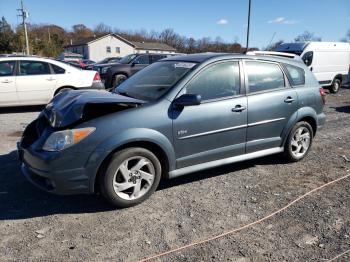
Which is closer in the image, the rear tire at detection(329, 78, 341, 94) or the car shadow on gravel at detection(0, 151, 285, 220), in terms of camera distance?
the car shadow on gravel at detection(0, 151, 285, 220)

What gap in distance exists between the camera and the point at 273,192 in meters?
4.51

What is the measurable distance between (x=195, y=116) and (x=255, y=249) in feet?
5.54

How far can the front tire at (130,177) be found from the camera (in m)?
3.77

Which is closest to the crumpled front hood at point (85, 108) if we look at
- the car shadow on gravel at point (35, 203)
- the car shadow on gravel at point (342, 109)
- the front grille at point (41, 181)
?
the front grille at point (41, 181)

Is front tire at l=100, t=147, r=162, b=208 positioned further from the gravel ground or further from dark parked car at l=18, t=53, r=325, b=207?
the gravel ground

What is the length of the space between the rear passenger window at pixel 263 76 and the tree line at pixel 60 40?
17.8 metres

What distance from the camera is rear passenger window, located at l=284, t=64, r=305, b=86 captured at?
17.6 ft

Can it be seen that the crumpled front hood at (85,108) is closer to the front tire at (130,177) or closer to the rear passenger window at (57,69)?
the front tire at (130,177)

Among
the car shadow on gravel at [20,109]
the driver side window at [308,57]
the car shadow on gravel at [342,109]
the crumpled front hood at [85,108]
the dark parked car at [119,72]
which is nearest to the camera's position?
the crumpled front hood at [85,108]

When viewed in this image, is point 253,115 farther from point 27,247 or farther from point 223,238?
point 27,247

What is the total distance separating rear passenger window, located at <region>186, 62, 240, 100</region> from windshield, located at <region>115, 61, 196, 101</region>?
7.7 inches

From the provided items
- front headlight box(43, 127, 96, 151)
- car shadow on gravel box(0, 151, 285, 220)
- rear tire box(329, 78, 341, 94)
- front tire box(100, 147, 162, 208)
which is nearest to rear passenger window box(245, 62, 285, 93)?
car shadow on gravel box(0, 151, 285, 220)

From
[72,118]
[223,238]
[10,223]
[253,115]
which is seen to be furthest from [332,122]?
[10,223]

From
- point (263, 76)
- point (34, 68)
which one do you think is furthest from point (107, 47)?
point (263, 76)
